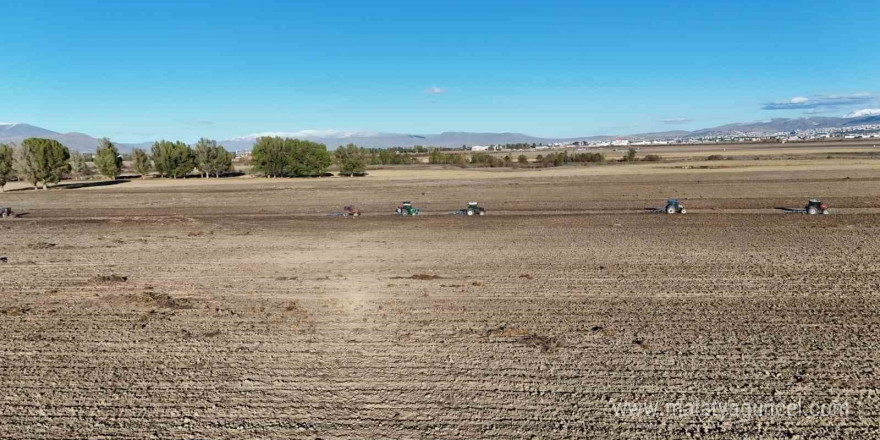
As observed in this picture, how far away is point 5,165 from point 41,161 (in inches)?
205

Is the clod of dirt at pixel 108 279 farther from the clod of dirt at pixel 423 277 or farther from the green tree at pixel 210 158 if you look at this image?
the green tree at pixel 210 158

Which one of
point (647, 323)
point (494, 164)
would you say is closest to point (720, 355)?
point (647, 323)

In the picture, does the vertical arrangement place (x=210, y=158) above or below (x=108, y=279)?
above

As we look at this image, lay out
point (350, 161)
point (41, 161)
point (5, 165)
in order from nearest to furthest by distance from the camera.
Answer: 1. point (41, 161)
2. point (5, 165)
3. point (350, 161)

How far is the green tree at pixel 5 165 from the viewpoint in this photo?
208 feet

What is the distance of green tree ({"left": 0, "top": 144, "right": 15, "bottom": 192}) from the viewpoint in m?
63.5

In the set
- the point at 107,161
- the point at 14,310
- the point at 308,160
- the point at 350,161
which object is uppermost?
the point at 107,161

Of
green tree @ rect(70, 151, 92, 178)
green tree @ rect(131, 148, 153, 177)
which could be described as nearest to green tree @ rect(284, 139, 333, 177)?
green tree @ rect(131, 148, 153, 177)

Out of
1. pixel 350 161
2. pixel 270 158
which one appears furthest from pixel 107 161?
pixel 350 161

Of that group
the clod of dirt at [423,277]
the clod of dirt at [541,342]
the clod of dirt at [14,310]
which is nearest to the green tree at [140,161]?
the clod of dirt at [14,310]

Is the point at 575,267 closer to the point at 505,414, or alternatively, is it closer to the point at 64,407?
the point at 505,414

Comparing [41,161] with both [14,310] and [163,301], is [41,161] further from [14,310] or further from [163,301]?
[163,301]

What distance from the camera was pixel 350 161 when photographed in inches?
3290

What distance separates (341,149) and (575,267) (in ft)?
235
